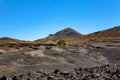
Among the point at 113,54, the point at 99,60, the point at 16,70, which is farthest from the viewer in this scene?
the point at 113,54

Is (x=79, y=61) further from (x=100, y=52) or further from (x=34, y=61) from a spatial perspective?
(x=100, y=52)

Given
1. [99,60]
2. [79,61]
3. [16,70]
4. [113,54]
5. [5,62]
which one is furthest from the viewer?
[113,54]

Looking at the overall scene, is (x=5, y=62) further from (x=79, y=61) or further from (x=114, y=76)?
(x=114, y=76)

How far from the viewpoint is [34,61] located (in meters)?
49.7

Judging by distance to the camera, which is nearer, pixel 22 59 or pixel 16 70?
pixel 16 70

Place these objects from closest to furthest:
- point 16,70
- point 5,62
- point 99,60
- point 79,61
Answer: point 16,70 < point 5,62 < point 79,61 < point 99,60

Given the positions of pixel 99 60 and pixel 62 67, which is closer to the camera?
pixel 62 67

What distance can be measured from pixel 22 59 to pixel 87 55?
16.5m

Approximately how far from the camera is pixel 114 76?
29.5 m

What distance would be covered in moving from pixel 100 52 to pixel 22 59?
22.4 meters

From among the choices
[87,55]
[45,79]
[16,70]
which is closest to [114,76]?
[45,79]

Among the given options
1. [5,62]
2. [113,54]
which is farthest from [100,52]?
[5,62]

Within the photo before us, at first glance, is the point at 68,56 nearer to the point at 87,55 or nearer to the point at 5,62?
the point at 87,55

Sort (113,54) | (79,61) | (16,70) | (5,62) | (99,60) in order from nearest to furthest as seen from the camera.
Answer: (16,70), (5,62), (79,61), (99,60), (113,54)
